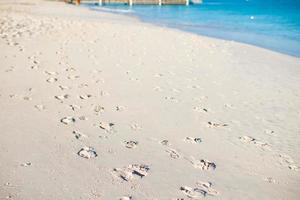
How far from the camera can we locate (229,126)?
228 inches

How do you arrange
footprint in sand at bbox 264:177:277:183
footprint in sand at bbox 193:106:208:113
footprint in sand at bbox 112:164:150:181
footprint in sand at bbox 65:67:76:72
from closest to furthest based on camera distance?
footprint in sand at bbox 112:164:150:181
footprint in sand at bbox 264:177:277:183
footprint in sand at bbox 193:106:208:113
footprint in sand at bbox 65:67:76:72

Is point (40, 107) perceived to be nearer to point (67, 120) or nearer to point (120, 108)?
point (67, 120)

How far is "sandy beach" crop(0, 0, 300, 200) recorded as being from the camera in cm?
396

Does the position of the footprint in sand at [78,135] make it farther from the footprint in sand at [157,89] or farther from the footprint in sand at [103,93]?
the footprint in sand at [157,89]

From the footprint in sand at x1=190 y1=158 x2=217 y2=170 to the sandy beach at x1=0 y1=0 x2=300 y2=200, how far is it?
0.01 metres

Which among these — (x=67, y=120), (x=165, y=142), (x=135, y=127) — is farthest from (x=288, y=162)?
(x=67, y=120)

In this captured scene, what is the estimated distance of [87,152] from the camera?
15.0ft

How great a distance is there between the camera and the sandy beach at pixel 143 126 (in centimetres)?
396

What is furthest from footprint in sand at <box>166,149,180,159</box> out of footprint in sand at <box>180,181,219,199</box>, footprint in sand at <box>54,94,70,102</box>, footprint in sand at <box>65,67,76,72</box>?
footprint in sand at <box>65,67,76,72</box>

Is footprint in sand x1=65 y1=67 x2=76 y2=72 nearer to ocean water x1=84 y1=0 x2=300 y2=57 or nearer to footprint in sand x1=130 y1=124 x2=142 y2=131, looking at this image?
footprint in sand x1=130 y1=124 x2=142 y2=131

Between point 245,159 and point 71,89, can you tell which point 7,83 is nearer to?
point 71,89

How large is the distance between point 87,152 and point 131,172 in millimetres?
757

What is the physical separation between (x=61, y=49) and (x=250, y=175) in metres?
7.76

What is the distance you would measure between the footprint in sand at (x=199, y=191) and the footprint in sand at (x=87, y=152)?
1.32m
